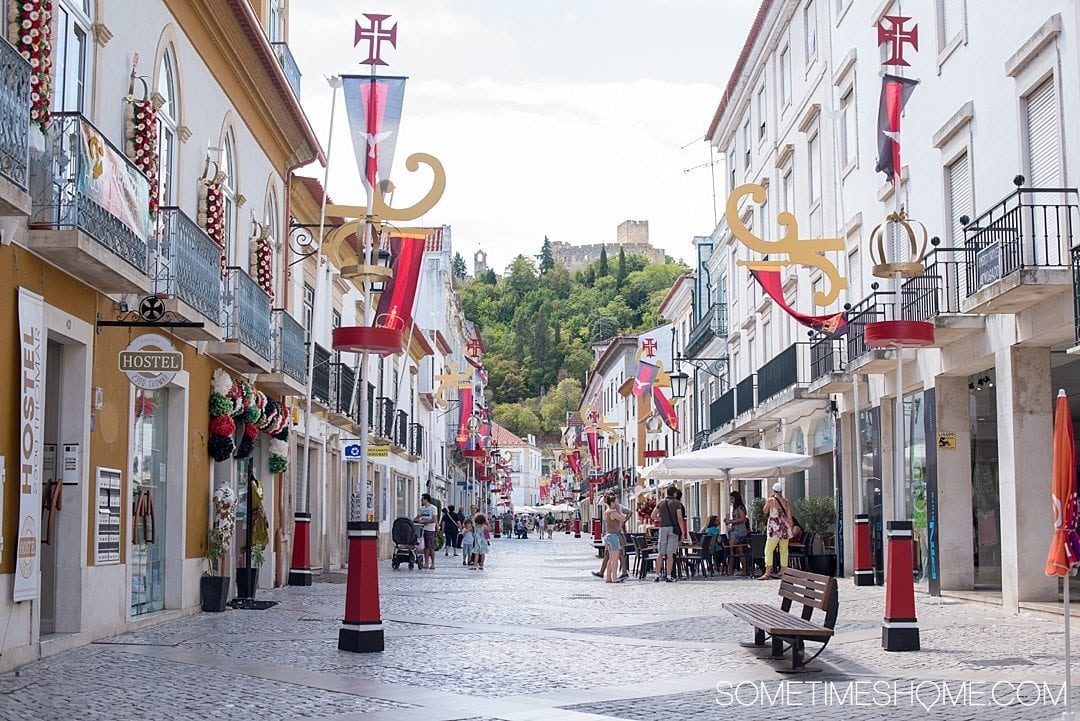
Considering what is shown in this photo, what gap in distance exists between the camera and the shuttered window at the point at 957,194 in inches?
693

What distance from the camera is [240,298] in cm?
1712

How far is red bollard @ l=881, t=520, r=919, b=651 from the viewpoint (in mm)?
11000

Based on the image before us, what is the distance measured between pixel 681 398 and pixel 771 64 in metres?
21.5

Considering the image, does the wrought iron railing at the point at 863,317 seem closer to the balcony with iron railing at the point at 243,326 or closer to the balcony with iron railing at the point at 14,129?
the balcony with iron railing at the point at 243,326

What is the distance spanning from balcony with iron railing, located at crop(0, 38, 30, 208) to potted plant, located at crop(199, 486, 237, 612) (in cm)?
785

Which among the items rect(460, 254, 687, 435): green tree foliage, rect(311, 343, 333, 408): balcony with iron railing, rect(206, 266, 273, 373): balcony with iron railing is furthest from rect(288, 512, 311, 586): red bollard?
rect(460, 254, 687, 435): green tree foliage

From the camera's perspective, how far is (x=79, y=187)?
35.0ft

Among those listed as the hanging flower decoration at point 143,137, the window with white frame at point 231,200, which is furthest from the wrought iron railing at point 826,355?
the hanging flower decoration at point 143,137

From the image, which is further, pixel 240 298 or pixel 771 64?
pixel 771 64

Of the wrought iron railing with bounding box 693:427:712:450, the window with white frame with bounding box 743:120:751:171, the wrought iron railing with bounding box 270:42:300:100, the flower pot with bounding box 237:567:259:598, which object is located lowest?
the flower pot with bounding box 237:567:259:598

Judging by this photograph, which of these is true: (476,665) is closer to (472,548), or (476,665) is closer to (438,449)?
(472,548)

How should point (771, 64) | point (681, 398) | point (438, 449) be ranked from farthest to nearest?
1. point (438, 449)
2. point (681, 398)
3. point (771, 64)

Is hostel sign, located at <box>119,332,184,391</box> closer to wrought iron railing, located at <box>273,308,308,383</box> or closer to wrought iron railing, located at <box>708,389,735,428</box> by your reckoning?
wrought iron railing, located at <box>273,308,308,383</box>

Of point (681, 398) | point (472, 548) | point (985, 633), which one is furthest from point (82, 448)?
point (681, 398)
